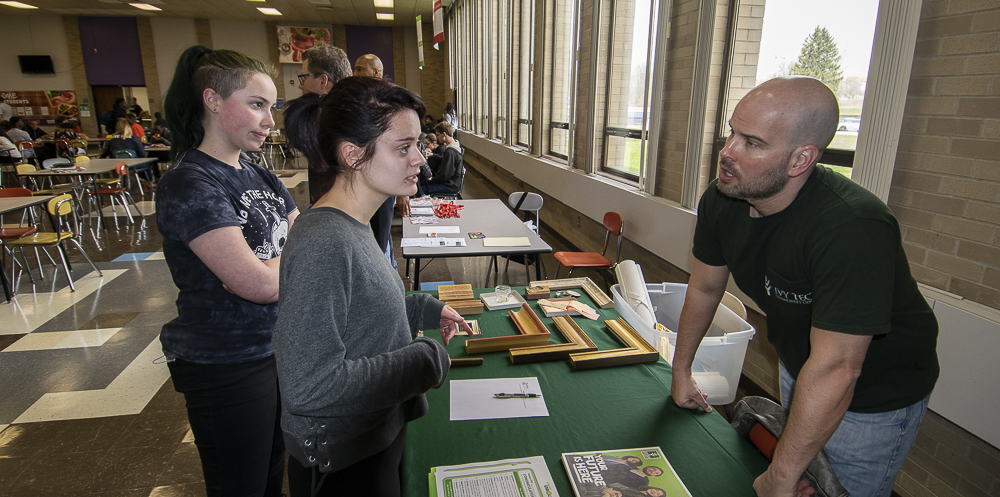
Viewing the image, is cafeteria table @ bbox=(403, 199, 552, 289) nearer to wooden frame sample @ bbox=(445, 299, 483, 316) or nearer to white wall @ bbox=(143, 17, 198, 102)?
wooden frame sample @ bbox=(445, 299, 483, 316)

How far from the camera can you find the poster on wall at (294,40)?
1719 centimetres

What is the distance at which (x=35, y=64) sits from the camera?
51.0 feet

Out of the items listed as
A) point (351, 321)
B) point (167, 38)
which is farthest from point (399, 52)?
point (351, 321)

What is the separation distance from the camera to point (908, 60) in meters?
1.88

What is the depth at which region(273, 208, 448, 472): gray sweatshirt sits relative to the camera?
86 centimetres

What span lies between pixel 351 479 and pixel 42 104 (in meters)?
21.8

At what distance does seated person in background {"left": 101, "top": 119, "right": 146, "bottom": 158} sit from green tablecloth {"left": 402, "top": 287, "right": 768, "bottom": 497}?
10.3 m

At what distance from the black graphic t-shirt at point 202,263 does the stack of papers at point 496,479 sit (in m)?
0.65

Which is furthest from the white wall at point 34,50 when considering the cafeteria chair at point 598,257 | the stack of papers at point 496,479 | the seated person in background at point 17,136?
the stack of papers at point 496,479

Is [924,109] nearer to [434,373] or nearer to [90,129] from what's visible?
[434,373]

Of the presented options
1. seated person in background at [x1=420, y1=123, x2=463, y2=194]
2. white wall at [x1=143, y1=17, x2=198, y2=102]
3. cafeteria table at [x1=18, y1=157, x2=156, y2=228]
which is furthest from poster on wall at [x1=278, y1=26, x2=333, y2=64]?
seated person in background at [x1=420, y1=123, x2=463, y2=194]

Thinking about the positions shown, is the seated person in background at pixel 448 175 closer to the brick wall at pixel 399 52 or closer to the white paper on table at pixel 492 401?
the white paper on table at pixel 492 401

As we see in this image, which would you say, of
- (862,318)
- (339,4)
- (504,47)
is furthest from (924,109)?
(339,4)

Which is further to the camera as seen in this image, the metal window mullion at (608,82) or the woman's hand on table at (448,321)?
the metal window mullion at (608,82)
